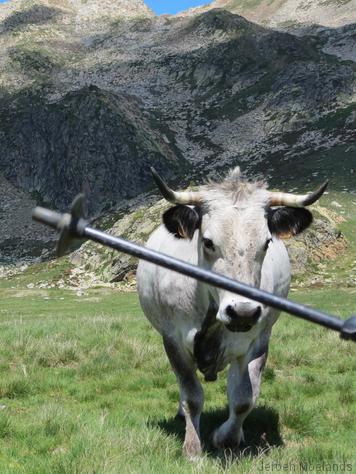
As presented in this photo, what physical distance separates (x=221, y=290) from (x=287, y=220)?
4.29ft

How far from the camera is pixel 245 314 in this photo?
19.5ft

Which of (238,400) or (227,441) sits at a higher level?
(238,400)

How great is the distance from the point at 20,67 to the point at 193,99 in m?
54.9

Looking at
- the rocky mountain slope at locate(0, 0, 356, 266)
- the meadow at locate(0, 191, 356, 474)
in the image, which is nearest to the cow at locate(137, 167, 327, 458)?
the meadow at locate(0, 191, 356, 474)

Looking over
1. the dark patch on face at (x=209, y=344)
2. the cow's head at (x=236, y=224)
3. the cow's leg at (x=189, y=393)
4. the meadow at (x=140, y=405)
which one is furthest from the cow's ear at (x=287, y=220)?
the meadow at (x=140, y=405)

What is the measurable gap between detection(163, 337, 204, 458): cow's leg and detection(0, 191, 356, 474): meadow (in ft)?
0.81

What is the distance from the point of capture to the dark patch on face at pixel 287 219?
7125 mm

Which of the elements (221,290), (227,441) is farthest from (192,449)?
(221,290)

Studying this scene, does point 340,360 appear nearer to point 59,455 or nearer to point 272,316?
point 272,316

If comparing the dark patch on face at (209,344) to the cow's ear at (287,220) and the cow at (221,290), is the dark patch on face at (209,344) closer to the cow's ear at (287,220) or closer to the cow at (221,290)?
the cow at (221,290)

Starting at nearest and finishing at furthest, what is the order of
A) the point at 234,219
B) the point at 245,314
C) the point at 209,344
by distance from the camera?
the point at 245,314 < the point at 234,219 < the point at 209,344

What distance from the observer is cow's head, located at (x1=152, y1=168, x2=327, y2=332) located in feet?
20.4

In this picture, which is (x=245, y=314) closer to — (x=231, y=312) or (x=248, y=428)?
(x=231, y=312)

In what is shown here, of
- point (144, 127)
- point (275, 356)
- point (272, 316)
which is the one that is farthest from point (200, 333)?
point (144, 127)
